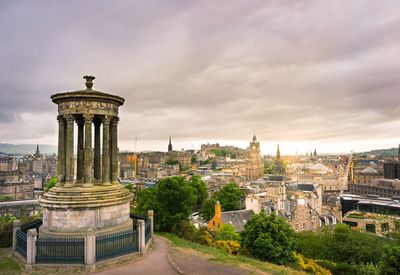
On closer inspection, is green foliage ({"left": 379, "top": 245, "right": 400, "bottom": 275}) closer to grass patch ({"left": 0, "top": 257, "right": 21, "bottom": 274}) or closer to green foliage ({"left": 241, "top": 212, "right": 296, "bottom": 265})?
green foliage ({"left": 241, "top": 212, "right": 296, "bottom": 265})

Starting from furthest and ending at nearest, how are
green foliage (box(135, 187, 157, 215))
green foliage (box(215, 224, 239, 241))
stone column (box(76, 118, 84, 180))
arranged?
1. green foliage (box(215, 224, 239, 241))
2. green foliage (box(135, 187, 157, 215))
3. stone column (box(76, 118, 84, 180))

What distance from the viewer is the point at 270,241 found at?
27406mm

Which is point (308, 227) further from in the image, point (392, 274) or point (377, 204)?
point (392, 274)

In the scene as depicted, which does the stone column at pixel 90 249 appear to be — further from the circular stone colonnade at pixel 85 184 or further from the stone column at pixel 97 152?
the stone column at pixel 97 152

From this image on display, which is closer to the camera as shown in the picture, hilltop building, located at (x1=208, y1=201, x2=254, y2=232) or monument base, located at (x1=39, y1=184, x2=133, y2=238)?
monument base, located at (x1=39, y1=184, x2=133, y2=238)

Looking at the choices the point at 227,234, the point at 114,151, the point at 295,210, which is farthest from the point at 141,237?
the point at 295,210

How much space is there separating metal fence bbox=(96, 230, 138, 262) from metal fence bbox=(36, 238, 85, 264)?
88cm

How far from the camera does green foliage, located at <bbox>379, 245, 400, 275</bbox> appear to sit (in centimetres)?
2341

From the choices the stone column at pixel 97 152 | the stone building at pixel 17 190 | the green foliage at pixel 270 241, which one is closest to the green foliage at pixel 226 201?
the green foliage at pixel 270 241

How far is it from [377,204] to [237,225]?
42.2 m

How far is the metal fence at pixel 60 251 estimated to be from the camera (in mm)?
16344

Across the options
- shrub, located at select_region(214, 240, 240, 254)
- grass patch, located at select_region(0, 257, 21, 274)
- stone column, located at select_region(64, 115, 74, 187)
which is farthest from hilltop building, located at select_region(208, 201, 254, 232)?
grass patch, located at select_region(0, 257, 21, 274)

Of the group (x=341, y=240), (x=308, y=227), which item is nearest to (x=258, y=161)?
(x=308, y=227)

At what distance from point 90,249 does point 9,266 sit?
5084mm
